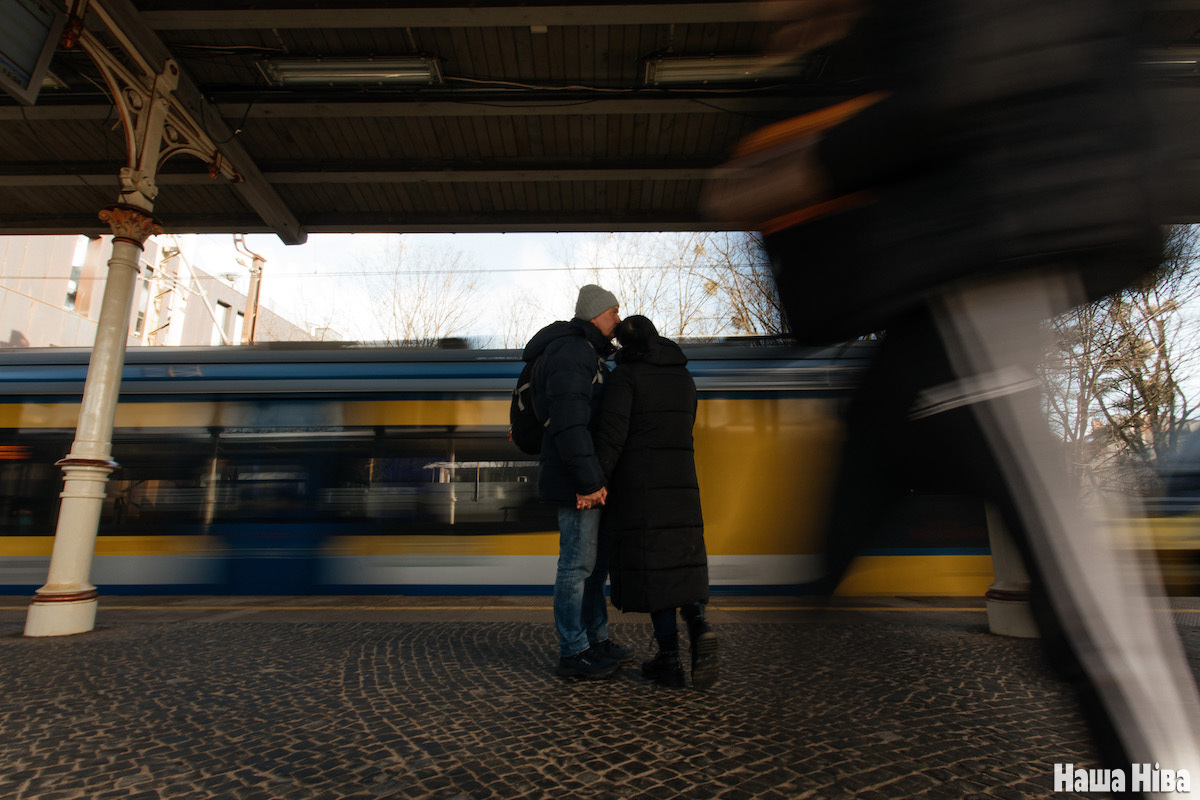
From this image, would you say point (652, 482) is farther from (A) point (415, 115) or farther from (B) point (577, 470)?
(A) point (415, 115)

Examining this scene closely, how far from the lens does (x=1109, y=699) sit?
3.54ft

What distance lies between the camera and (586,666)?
3121mm

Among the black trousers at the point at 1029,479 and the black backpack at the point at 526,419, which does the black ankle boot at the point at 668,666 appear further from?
the black trousers at the point at 1029,479

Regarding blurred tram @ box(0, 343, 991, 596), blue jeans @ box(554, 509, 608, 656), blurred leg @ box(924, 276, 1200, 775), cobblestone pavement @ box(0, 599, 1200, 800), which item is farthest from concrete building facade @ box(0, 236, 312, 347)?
blurred leg @ box(924, 276, 1200, 775)

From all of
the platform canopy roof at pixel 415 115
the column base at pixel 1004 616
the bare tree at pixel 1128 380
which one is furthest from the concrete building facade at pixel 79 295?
the bare tree at pixel 1128 380

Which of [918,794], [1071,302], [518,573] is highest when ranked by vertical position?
[1071,302]

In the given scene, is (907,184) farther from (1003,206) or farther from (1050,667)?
(1050,667)

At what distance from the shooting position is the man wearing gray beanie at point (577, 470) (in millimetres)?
3025

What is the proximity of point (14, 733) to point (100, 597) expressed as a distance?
16.5ft

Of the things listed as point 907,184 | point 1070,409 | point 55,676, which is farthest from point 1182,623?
point 55,676

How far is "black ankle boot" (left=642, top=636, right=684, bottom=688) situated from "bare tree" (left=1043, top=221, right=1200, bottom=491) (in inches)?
77.8

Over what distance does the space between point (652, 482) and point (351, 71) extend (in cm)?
589

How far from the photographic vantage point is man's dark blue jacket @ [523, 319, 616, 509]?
9.82 feet

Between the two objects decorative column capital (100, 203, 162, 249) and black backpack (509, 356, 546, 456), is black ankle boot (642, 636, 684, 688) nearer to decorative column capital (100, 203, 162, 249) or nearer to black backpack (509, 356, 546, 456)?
black backpack (509, 356, 546, 456)
